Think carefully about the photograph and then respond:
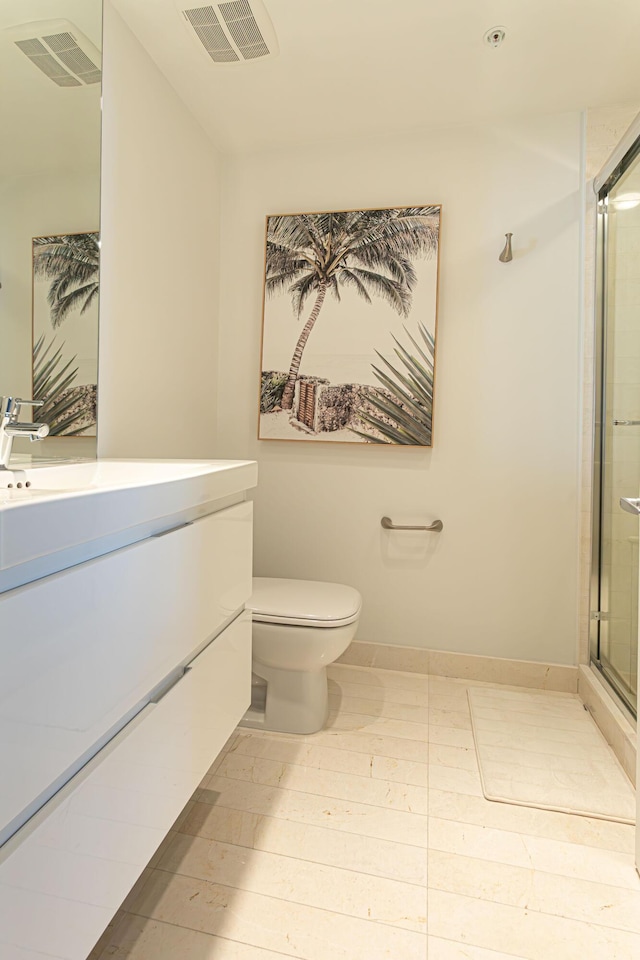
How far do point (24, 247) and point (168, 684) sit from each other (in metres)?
1.11

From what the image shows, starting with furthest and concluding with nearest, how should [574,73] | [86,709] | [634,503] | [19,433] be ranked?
[574,73]
[634,503]
[19,433]
[86,709]

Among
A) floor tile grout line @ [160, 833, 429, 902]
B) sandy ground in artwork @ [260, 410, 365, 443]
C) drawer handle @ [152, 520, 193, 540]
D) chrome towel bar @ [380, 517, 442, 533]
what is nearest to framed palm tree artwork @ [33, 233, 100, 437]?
drawer handle @ [152, 520, 193, 540]

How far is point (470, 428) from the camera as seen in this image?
7.23 feet

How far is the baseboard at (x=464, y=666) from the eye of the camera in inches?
84.7

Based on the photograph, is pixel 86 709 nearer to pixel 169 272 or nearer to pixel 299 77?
pixel 169 272

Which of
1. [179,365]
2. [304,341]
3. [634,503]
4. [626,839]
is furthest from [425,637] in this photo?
[179,365]

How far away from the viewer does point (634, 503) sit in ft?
4.32

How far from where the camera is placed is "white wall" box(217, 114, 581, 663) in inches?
83.4

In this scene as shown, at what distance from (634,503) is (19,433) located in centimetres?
141

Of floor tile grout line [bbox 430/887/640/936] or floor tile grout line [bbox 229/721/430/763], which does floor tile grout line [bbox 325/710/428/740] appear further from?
floor tile grout line [bbox 430/887/640/936]

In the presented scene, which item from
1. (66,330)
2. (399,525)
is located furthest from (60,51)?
(399,525)

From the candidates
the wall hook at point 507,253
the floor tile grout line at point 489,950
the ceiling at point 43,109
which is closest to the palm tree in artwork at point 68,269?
the ceiling at point 43,109

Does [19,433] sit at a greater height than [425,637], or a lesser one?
greater

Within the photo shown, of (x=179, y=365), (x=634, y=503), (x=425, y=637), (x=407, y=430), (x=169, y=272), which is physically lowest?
(x=425, y=637)
